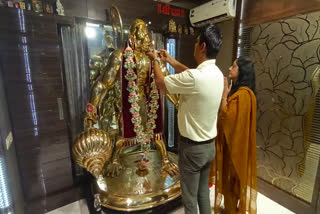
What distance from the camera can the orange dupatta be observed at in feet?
4.50

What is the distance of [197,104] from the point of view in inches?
41.4

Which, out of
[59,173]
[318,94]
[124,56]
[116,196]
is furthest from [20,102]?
[318,94]

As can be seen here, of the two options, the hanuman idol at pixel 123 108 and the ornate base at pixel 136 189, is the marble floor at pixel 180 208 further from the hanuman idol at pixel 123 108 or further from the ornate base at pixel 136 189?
the hanuman idol at pixel 123 108

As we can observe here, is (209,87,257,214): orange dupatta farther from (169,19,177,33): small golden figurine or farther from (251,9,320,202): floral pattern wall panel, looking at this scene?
(169,19,177,33): small golden figurine

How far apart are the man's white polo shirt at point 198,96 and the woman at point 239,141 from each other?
35cm

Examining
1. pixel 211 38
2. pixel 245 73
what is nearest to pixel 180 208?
pixel 245 73

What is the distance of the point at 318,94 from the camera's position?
5.15 feet

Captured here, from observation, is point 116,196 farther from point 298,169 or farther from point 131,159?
point 298,169

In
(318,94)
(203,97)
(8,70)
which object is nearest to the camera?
(203,97)

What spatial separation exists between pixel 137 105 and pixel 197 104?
698mm

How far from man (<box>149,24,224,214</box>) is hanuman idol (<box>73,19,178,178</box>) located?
45cm

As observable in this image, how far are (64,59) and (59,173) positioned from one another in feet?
3.73

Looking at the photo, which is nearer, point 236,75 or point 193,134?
point 193,134

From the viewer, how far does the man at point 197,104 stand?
40.1 inches
